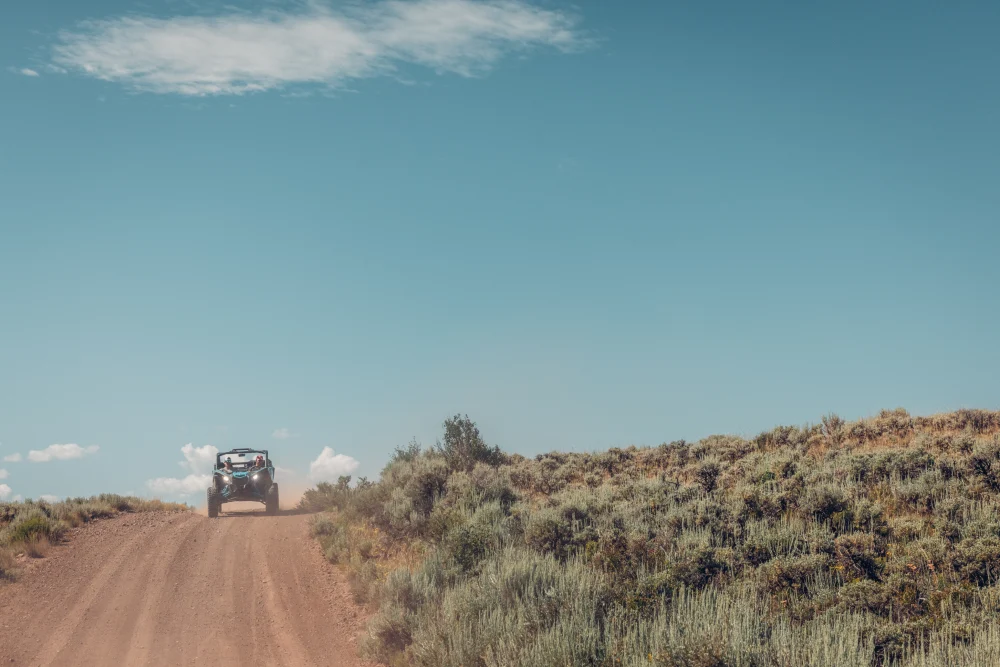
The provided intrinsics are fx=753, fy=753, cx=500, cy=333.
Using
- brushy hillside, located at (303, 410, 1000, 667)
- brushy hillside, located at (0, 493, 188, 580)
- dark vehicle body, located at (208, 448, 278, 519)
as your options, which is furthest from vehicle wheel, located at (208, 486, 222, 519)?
brushy hillside, located at (303, 410, 1000, 667)

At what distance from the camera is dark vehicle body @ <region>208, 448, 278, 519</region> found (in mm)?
28062

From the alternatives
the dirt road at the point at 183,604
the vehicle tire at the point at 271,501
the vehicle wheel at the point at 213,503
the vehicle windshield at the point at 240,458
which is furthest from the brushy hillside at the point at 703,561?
the vehicle windshield at the point at 240,458

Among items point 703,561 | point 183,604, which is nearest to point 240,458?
point 183,604

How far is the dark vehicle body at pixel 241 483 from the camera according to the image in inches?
1105

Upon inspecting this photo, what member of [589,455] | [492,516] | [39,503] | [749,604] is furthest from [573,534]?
[39,503]

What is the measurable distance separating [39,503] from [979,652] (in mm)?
28376

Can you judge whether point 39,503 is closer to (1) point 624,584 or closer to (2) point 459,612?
(2) point 459,612

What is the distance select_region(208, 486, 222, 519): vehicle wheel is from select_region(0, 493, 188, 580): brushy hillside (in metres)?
3.09

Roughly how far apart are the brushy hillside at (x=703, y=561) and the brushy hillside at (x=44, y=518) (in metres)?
7.64

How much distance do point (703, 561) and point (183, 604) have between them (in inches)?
432

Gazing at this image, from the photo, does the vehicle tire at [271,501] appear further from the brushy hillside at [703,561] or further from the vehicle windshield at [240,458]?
the brushy hillside at [703,561]

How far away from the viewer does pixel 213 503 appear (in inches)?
1083

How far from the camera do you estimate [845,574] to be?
1212 cm

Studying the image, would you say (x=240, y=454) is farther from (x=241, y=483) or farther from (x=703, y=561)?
(x=703, y=561)
